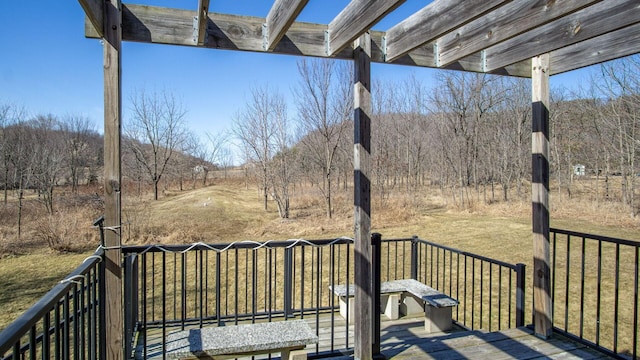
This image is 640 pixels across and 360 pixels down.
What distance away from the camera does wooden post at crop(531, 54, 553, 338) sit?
2969 millimetres

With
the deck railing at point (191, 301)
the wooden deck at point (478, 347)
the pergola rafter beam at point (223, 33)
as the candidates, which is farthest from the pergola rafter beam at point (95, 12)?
the wooden deck at point (478, 347)

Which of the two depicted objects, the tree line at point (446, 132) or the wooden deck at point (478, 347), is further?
the tree line at point (446, 132)

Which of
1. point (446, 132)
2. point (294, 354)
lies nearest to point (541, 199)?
point (294, 354)

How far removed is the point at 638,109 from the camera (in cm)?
1062

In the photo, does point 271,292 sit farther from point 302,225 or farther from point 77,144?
point 77,144

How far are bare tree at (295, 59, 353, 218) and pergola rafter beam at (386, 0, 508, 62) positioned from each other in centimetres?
890

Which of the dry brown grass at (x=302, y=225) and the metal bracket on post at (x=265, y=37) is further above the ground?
the metal bracket on post at (x=265, y=37)

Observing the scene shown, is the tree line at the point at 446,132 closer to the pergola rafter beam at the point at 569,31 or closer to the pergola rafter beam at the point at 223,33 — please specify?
the pergola rafter beam at the point at 569,31

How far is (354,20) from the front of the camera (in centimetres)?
214

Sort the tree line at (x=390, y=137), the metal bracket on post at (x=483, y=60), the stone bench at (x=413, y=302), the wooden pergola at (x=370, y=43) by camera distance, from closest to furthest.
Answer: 1. the wooden pergola at (x=370, y=43)
2. the metal bracket on post at (x=483, y=60)
3. the stone bench at (x=413, y=302)
4. the tree line at (x=390, y=137)

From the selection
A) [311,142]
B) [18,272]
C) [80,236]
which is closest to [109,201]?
[18,272]

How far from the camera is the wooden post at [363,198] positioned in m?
2.57

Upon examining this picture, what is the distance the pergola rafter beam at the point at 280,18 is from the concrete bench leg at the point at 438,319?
2.77 m

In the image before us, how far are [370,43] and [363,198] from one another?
111 cm
